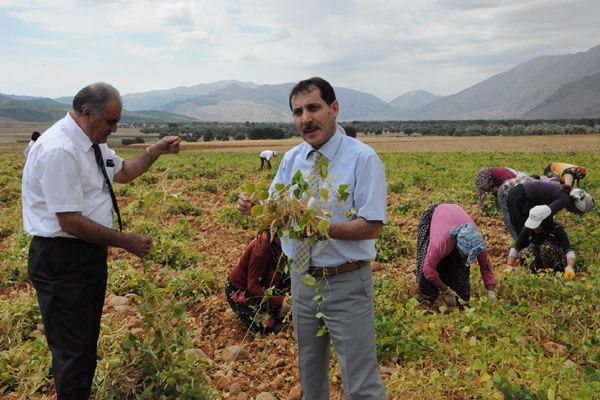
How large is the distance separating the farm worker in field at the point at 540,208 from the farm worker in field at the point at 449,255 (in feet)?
3.44

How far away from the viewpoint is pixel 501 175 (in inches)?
266

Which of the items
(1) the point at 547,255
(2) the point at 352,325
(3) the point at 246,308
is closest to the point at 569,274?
(1) the point at 547,255

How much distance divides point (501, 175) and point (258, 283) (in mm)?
4247

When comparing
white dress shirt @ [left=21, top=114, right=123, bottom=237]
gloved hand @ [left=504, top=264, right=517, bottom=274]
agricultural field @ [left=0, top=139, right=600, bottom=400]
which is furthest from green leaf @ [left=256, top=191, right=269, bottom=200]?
gloved hand @ [left=504, top=264, right=517, bottom=274]

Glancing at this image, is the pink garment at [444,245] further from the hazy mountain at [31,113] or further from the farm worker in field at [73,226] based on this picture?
the hazy mountain at [31,113]

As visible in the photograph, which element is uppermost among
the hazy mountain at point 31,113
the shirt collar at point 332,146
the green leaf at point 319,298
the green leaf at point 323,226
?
the hazy mountain at point 31,113

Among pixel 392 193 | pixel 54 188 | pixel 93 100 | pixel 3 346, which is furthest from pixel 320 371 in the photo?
pixel 392 193

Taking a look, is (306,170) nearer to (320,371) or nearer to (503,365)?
(320,371)

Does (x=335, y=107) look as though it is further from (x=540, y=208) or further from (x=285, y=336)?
(x=540, y=208)

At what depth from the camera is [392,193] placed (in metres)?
10.6

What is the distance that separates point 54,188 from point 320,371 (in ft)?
5.53

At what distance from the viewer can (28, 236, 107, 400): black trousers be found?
98.9 inches

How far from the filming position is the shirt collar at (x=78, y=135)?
2486mm

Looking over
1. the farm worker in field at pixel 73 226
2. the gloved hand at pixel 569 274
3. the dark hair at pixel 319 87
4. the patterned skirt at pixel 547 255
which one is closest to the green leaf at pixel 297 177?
the dark hair at pixel 319 87
